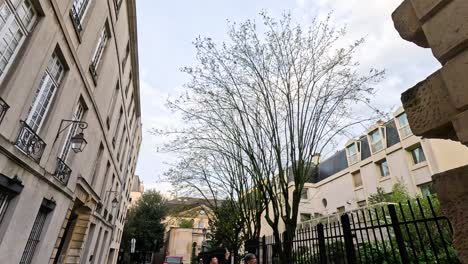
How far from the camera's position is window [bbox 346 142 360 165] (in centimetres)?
2463

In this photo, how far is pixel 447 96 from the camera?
1471 mm

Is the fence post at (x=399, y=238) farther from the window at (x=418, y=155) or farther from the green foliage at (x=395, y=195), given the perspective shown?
the window at (x=418, y=155)

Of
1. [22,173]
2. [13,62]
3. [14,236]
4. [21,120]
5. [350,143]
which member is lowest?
[14,236]

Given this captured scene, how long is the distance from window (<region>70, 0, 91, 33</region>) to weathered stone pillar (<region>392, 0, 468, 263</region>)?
27.7ft

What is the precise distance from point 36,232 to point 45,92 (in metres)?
3.92

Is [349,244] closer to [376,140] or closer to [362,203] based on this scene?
[362,203]

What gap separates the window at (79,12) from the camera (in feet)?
Answer: 24.5

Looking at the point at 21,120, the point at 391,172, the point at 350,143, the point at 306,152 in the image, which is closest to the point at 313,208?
the point at 350,143

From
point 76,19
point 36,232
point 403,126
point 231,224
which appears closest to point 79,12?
point 76,19

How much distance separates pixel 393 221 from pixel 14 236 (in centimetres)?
733

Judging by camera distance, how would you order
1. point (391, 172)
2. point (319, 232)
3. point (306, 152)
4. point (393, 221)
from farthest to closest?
1. point (391, 172)
2. point (306, 152)
3. point (319, 232)
4. point (393, 221)

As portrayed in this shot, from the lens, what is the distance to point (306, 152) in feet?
23.5

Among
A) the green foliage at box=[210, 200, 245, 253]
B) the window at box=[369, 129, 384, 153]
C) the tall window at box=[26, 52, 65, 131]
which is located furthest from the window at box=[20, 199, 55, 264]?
the window at box=[369, 129, 384, 153]

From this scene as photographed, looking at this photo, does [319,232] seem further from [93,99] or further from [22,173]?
[93,99]
